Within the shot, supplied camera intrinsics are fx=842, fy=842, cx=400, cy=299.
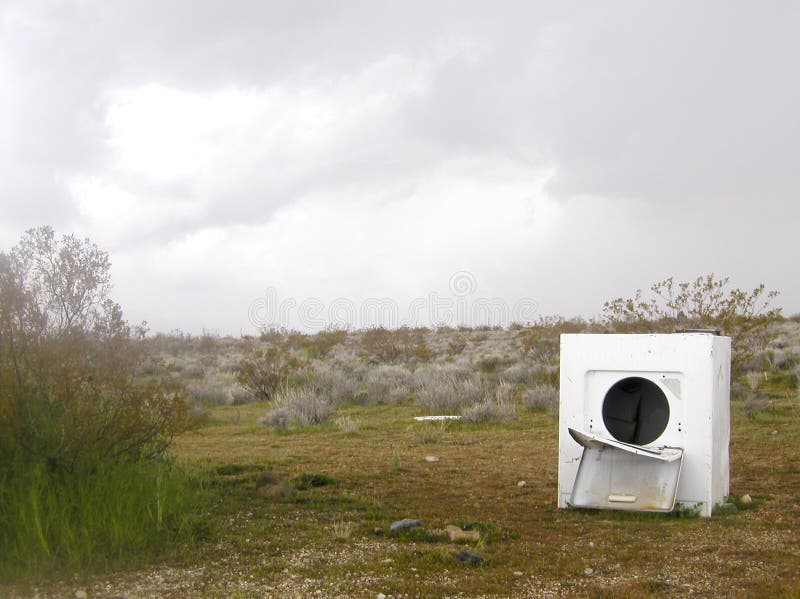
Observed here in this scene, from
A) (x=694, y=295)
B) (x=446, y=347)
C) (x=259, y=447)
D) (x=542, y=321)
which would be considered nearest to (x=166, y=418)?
(x=259, y=447)

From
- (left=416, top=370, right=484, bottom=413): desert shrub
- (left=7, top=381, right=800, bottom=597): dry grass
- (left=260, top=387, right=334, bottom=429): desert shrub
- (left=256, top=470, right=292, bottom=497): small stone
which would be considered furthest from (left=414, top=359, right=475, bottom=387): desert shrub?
(left=256, top=470, right=292, bottom=497): small stone

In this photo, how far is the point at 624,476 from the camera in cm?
680

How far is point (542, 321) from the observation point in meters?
25.9

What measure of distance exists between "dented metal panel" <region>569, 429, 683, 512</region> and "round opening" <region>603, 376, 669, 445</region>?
0.39m

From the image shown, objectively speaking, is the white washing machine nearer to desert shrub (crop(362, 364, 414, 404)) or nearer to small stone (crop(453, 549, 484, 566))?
small stone (crop(453, 549, 484, 566))

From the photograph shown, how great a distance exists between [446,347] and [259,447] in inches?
711

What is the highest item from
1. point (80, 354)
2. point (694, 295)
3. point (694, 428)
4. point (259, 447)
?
point (694, 295)

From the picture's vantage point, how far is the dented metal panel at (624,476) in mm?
6492

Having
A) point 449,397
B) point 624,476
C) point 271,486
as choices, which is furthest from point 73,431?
point 449,397

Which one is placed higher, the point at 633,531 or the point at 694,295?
the point at 694,295

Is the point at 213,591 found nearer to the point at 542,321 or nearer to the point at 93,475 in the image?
the point at 93,475

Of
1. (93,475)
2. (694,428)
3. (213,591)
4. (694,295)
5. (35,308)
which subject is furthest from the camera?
(694,295)

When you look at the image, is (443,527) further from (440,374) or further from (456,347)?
(456,347)

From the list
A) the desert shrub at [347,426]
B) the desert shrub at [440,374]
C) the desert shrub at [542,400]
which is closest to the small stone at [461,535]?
the desert shrub at [347,426]
